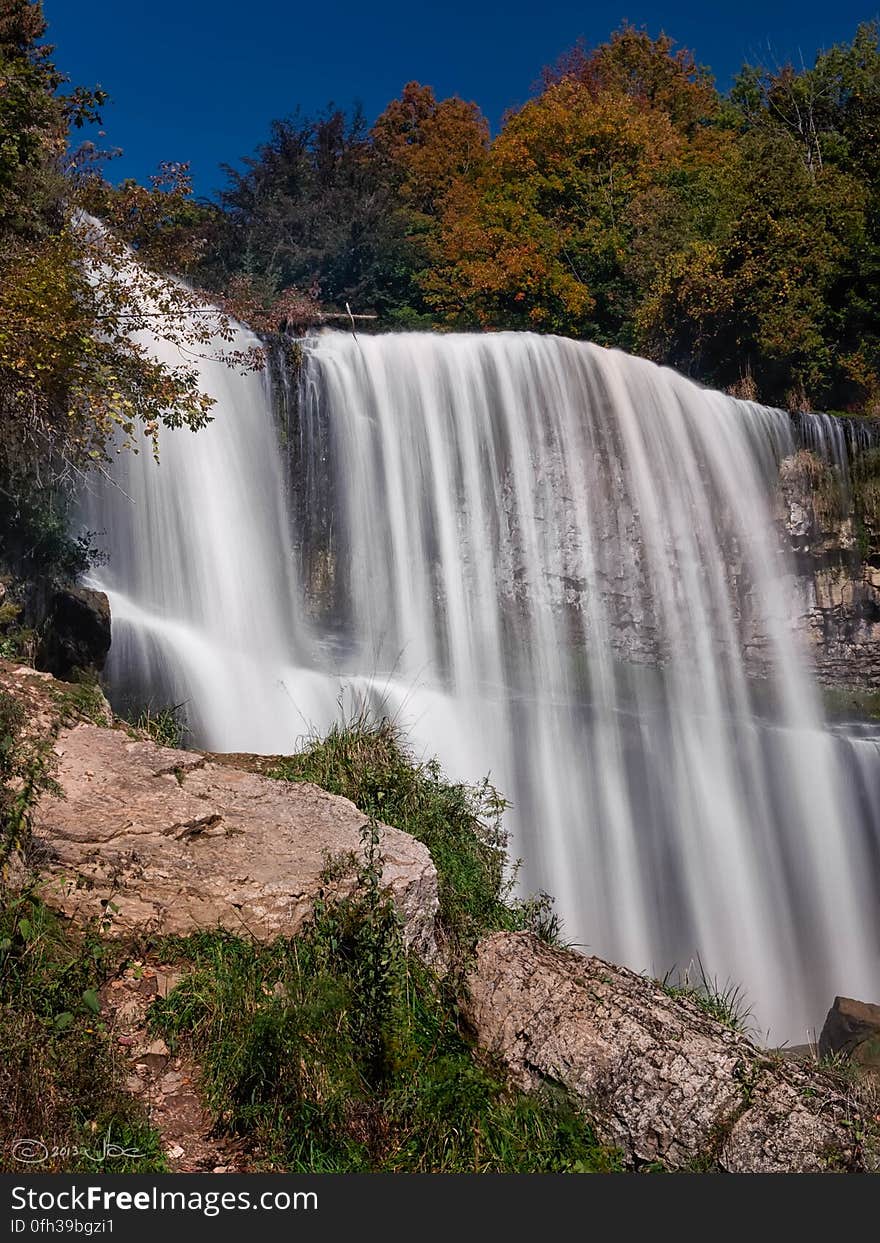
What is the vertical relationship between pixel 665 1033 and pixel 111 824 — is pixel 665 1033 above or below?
below

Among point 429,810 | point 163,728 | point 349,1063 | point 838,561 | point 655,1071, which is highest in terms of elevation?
point 838,561

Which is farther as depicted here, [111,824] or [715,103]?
[715,103]

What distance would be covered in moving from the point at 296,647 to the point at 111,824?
8002 mm

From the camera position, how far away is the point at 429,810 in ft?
23.7

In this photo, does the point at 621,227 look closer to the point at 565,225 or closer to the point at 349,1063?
the point at 565,225

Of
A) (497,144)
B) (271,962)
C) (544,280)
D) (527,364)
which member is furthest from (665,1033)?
(497,144)

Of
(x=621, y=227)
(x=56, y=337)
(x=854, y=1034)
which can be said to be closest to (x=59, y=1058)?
(x=56, y=337)

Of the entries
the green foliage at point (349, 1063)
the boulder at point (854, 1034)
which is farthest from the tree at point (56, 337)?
the boulder at point (854, 1034)

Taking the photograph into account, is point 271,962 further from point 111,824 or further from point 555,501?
point 555,501

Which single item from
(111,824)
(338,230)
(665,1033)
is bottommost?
(665,1033)

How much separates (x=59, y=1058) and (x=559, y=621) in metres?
12.4

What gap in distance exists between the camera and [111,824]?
5594 millimetres

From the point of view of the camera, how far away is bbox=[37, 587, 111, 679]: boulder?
9.34 meters

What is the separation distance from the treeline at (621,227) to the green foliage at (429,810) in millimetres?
15957
